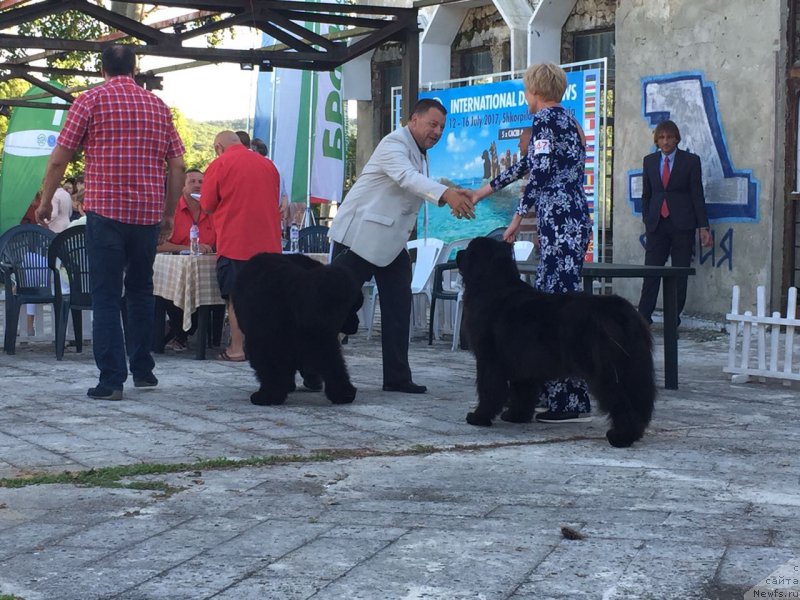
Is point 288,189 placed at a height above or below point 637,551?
above

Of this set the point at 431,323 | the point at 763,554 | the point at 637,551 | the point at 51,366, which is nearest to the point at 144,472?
the point at 637,551

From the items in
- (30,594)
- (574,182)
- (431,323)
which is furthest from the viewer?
(431,323)

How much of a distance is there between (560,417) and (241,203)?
3504 mm

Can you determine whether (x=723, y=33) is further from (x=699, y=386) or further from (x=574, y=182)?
(x=574, y=182)

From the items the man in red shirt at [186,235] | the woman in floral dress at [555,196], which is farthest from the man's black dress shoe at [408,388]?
the man in red shirt at [186,235]

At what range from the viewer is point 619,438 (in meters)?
5.75

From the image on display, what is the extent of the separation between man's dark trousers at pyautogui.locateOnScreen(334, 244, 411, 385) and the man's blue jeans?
1.16 m

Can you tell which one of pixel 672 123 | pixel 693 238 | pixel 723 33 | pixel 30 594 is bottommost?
pixel 30 594

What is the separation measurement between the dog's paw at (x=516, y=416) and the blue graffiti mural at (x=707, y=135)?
19.7 feet

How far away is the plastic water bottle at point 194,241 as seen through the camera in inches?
389

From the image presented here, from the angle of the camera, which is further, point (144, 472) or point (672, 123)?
point (672, 123)

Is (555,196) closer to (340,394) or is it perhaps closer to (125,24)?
(340,394)

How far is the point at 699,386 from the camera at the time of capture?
8.27 meters

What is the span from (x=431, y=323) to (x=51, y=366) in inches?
133
